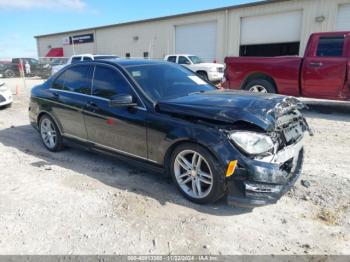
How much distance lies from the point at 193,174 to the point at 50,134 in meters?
3.15

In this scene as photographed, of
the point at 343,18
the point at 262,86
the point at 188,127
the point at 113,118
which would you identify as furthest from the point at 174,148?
the point at 343,18

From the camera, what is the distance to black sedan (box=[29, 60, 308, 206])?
9.78 ft

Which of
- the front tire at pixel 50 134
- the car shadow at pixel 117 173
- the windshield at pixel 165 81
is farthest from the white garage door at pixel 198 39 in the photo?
the windshield at pixel 165 81

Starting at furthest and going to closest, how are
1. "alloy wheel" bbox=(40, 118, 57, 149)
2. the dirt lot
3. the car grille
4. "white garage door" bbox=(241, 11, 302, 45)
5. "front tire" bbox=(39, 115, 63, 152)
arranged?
1. "white garage door" bbox=(241, 11, 302, 45)
2. "alloy wheel" bbox=(40, 118, 57, 149)
3. "front tire" bbox=(39, 115, 63, 152)
4. the car grille
5. the dirt lot

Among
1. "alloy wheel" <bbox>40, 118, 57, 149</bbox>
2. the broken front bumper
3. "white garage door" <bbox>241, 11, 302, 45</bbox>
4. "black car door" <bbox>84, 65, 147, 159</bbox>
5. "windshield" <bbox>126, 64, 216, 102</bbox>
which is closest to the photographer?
the broken front bumper

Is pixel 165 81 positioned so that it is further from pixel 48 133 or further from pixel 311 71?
pixel 311 71

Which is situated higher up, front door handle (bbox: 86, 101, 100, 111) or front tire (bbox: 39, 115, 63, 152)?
front door handle (bbox: 86, 101, 100, 111)

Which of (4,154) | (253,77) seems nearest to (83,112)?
(4,154)

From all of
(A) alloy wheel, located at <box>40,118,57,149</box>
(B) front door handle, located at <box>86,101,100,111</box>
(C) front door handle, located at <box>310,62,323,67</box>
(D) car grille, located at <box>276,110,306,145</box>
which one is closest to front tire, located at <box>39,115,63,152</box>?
(A) alloy wheel, located at <box>40,118,57,149</box>

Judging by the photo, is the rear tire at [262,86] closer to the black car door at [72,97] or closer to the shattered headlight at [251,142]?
the black car door at [72,97]

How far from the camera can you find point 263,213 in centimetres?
319

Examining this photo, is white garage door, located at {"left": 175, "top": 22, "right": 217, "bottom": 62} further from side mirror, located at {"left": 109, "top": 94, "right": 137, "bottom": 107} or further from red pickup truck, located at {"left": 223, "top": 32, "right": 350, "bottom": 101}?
side mirror, located at {"left": 109, "top": 94, "right": 137, "bottom": 107}

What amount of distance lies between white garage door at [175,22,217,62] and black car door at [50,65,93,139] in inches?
764

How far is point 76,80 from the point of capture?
4.75 m
